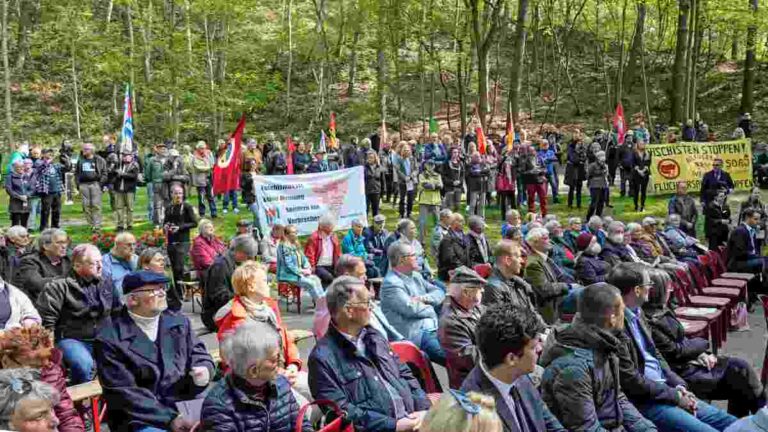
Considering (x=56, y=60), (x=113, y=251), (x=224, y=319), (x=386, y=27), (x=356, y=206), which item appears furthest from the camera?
(x=56, y=60)

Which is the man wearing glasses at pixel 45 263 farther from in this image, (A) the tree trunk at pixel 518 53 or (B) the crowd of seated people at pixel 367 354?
(A) the tree trunk at pixel 518 53

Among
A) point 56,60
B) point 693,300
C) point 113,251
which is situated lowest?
point 693,300

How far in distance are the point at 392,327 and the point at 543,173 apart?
1353 cm

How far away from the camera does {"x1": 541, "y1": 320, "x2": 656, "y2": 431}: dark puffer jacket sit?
490 centimetres

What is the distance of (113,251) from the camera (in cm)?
882

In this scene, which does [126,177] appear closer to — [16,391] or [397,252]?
[397,252]

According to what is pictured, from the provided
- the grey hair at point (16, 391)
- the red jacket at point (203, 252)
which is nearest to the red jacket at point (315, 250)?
the red jacket at point (203, 252)

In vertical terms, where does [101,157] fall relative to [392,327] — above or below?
above

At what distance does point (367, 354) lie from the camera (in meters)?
5.33

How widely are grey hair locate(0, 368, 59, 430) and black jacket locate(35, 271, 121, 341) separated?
2696mm

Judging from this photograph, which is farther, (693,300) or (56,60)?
(56,60)

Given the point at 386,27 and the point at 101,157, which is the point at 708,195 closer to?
the point at 101,157

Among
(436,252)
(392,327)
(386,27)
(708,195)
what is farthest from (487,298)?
(386,27)

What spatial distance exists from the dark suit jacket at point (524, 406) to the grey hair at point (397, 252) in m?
3.14
